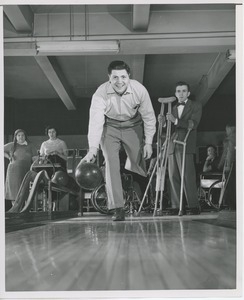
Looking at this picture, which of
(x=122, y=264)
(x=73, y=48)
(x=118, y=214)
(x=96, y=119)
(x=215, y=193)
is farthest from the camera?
(x=73, y=48)

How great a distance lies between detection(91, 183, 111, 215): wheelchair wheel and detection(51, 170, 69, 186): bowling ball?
0.16 m

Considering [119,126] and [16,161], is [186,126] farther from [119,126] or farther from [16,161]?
[16,161]

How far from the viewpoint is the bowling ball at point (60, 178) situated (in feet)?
6.65

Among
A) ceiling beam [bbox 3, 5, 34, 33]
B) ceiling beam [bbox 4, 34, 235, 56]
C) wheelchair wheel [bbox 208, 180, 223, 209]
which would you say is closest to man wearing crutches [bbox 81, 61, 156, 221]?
ceiling beam [bbox 4, 34, 235, 56]

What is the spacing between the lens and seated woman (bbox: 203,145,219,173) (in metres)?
1.87

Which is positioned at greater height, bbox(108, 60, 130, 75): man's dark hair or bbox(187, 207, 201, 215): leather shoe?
bbox(108, 60, 130, 75): man's dark hair

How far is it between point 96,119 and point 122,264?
1046 millimetres

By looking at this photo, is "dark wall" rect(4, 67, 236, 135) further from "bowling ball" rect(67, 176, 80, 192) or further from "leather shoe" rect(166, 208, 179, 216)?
"leather shoe" rect(166, 208, 179, 216)

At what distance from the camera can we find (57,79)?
2008mm

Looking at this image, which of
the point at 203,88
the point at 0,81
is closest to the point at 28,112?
the point at 0,81

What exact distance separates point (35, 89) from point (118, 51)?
21.3 inches

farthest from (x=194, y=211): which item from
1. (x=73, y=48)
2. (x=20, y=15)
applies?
(x=20, y=15)

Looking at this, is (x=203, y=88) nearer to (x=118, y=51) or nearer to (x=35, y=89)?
(x=118, y=51)

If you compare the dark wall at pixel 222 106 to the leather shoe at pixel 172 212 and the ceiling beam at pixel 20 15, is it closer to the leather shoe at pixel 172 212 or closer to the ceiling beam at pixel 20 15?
the leather shoe at pixel 172 212
